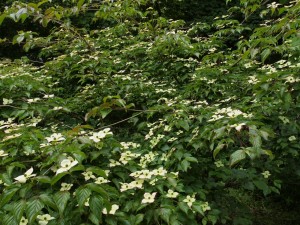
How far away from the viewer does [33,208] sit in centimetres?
116

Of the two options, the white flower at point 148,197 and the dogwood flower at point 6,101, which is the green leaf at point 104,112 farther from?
the dogwood flower at point 6,101

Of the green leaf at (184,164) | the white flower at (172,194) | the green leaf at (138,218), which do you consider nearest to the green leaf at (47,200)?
the green leaf at (138,218)

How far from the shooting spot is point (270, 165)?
2648 millimetres

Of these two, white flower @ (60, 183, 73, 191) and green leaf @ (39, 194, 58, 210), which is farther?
white flower @ (60, 183, 73, 191)

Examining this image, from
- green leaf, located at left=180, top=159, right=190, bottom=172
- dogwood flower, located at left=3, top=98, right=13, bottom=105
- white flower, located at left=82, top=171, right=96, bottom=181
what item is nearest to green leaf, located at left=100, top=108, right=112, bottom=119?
white flower, located at left=82, top=171, right=96, bottom=181

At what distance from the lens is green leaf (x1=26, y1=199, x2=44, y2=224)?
113 cm

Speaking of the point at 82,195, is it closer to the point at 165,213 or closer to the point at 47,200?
the point at 47,200

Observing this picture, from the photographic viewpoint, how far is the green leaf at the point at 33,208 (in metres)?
1.13

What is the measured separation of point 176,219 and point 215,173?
79 cm

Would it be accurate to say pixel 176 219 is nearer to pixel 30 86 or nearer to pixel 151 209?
pixel 151 209

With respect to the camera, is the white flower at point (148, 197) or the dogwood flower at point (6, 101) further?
the dogwood flower at point (6, 101)

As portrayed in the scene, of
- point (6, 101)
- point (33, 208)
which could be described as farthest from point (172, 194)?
point (6, 101)

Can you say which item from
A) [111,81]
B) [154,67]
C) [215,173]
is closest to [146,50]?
[154,67]

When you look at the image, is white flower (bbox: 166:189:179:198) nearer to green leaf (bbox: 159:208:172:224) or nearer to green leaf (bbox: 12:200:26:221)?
green leaf (bbox: 159:208:172:224)
